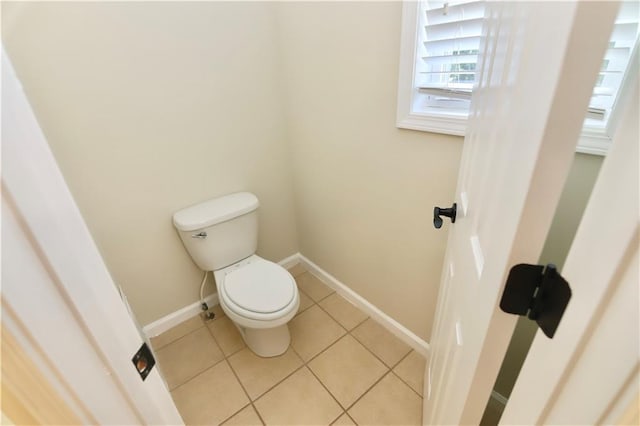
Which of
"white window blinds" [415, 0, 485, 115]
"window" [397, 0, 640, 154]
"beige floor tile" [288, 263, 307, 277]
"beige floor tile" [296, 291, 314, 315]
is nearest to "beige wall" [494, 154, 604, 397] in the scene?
"window" [397, 0, 640, 154]

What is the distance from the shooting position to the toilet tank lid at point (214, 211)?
151cm

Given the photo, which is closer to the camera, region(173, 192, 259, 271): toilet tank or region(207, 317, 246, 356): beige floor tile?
region(173, 192, 259, 271): toilet tank

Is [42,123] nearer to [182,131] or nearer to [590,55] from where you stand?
[182,131]

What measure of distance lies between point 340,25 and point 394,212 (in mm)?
845

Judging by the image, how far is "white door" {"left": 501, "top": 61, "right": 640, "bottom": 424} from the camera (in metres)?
0.29

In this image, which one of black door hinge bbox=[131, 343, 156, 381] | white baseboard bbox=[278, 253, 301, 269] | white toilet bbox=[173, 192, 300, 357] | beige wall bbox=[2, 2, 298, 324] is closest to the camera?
black door hinge bbox=[131, 343, 156, 381]

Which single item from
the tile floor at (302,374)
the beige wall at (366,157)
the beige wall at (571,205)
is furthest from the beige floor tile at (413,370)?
the beige wall at (571,205)

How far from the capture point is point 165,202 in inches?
60.4

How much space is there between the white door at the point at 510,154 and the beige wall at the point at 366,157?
1.56 ft

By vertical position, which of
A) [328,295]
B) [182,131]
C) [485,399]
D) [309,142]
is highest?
[182,131]

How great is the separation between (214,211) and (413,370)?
4.20 ft

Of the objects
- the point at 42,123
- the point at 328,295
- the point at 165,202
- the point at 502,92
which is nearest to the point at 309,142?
the point at 165,202

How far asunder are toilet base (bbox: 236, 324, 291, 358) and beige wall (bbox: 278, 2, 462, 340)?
1.71ft

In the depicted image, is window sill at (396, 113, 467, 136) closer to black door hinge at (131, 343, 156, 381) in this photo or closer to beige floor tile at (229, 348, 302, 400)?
black door hinge at (131, 343, 156, 381)
